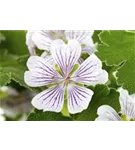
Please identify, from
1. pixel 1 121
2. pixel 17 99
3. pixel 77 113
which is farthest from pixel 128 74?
pixel 1 121

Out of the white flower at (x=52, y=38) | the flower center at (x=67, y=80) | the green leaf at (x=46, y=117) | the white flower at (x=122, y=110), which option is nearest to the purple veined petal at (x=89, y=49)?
→ the white flower at (x=52, y=38)

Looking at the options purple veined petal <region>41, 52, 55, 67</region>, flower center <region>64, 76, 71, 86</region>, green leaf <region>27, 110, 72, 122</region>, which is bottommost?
green leaf <region>27, 110, 72, 122</region>

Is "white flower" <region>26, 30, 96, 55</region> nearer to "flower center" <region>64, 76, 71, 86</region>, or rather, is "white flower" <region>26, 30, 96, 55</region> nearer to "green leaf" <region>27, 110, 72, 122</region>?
"flower center" <region>64, 76, 71, 86</region>

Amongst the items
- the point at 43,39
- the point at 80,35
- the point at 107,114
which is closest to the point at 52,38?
the point at 43,39

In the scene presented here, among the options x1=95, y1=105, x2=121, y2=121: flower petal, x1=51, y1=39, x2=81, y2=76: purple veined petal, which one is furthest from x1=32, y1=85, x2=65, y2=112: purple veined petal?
x1=95, y1=105, x2=121, y2=121: flower petal

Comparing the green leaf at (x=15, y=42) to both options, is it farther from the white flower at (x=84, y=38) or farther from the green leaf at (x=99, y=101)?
the green leaf at (x=99, y=101)

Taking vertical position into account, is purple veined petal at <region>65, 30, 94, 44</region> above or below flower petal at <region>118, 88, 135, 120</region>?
above

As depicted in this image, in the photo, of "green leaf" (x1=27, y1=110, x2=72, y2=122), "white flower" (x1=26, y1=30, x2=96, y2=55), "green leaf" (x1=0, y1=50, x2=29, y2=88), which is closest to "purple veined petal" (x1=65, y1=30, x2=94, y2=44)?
"white flower" (x1=26, y1=30, x2=96, y2=55)
